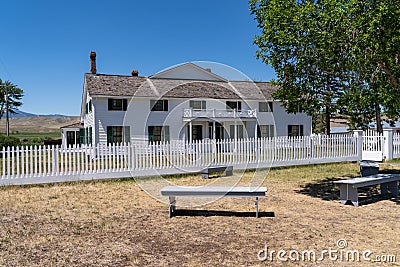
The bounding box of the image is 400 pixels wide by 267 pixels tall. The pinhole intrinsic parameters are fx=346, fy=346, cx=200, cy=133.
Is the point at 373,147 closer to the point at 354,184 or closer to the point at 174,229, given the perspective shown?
the point at 354,184

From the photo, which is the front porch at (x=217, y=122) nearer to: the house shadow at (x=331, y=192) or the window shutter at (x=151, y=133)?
the window shutter at (x=151, y=133)

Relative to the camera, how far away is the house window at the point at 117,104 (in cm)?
2539

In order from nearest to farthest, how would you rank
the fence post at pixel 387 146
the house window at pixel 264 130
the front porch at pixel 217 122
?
the fence post at pixel 387 146 < the front porch at pixel 217 122 < the house window at pixel 264 130

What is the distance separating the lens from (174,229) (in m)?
6.38

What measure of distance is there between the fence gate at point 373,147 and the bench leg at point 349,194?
10826 mm

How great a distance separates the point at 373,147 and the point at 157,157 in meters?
12.1

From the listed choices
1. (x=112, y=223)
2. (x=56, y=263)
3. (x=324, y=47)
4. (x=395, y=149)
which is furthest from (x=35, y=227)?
(x=395, y=149)

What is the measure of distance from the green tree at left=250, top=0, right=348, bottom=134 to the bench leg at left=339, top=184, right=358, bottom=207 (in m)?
2.46

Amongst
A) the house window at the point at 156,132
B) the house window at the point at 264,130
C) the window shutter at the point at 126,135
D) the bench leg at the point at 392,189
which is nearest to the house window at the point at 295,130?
the house window at the point at 264,130

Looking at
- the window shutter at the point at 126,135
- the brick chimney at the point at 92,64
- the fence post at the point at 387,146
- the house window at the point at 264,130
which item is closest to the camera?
the fence post at the point at 387,146

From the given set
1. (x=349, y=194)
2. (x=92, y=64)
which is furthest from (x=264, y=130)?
(x=349, y=194)

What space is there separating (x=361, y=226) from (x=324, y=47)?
14.0 feet

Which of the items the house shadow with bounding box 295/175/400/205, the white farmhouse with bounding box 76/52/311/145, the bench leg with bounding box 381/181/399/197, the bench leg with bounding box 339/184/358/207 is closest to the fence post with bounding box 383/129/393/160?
the white farmhouse with bounding box 76/52/311/145

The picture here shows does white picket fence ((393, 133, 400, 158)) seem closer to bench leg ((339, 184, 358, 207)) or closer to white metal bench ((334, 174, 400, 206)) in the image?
white metal bench ((334, 174, 400, 206))
